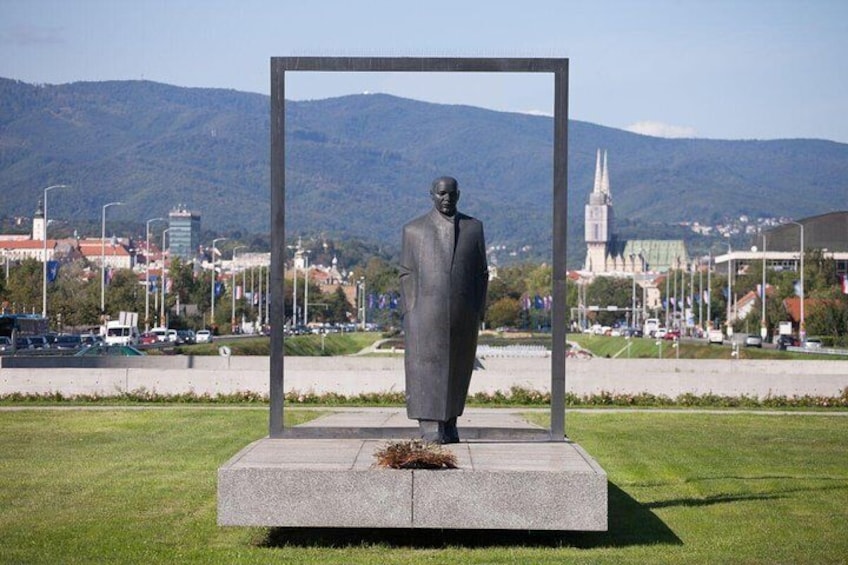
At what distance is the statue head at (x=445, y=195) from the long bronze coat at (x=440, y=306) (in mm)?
76

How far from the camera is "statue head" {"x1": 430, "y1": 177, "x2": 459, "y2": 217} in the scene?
16031mm

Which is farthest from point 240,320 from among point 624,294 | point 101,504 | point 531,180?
point 101,504

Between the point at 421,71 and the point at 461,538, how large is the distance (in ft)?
18.5

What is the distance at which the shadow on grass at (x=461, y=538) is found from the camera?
14562 millimetres

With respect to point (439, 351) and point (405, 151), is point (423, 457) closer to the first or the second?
point (439, 351)

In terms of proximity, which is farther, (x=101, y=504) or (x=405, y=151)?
(x=405, y=151)

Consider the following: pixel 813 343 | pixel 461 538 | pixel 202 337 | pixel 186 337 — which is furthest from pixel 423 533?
pixel 813 343

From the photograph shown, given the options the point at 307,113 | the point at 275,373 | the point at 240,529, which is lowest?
the point at 240,529

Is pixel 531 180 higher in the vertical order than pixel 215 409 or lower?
higher

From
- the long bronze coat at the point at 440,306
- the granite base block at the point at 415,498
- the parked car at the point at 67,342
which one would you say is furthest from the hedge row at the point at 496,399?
the parked car at the point at 67,342

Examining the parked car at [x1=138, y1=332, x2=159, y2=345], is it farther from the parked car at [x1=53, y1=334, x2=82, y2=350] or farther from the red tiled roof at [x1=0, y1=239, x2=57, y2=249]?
the red tiled roof at [x1=0, y1=239, x2=57, y2=249]

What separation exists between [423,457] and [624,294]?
177m

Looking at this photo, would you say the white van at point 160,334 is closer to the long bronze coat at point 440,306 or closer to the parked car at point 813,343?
the parked car at point 813,343

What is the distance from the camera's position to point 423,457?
14164 millimetres
